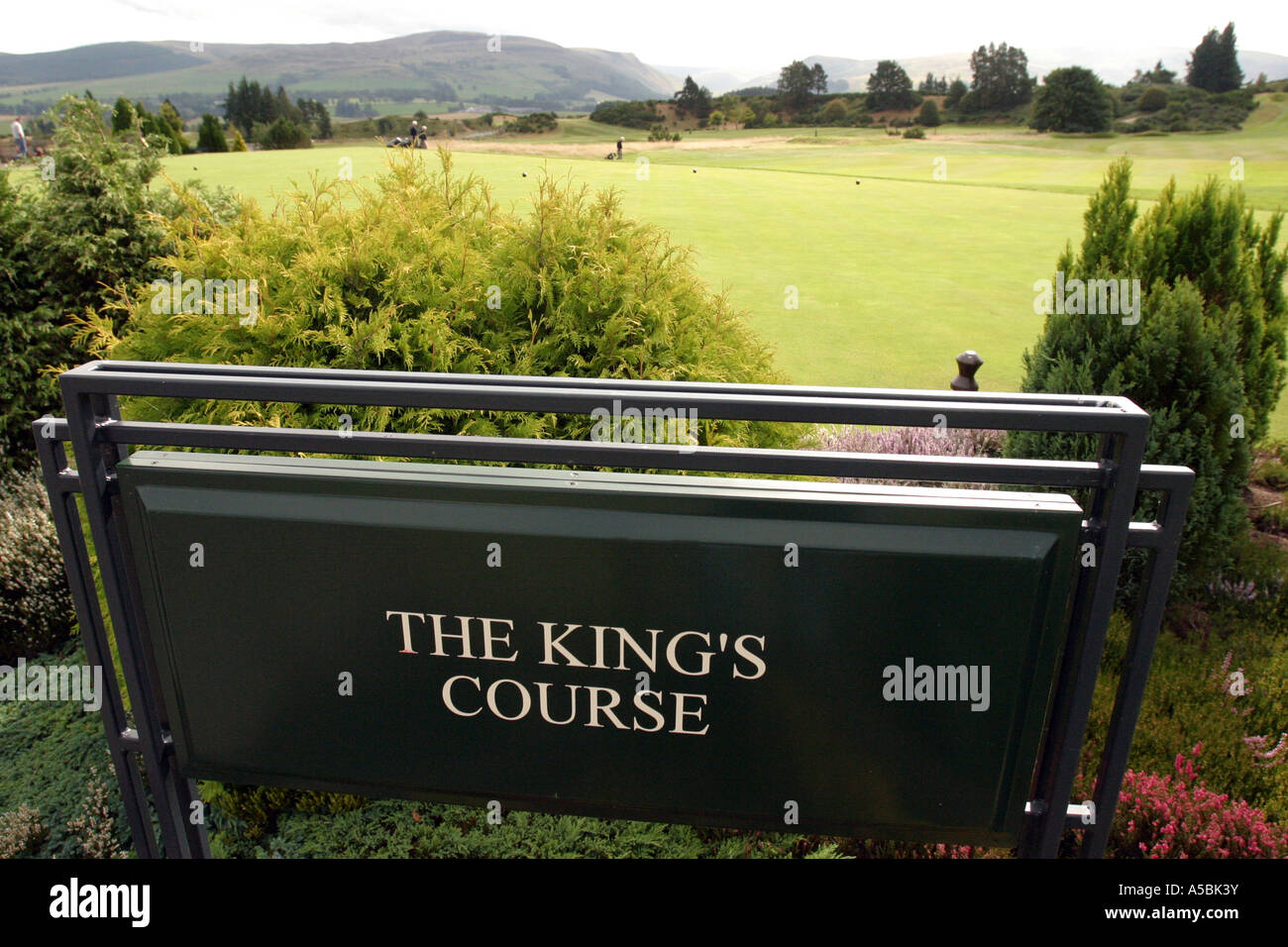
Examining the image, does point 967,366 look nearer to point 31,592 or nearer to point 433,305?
point 433,305

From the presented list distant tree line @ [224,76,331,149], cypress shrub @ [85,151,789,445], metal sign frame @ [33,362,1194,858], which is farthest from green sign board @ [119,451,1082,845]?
distant tree line @ [224,76,331,149]

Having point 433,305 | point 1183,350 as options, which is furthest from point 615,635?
point 1183,350

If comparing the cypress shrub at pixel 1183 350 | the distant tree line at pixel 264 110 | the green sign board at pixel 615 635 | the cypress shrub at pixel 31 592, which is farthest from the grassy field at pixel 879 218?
the distant tree line at pixel 264 110

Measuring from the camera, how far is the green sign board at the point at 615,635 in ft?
6.31

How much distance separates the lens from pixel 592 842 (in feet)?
10.8

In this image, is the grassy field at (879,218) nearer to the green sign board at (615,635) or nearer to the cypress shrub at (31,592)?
the green sign board at (615,635)

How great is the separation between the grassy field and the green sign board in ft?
8.13

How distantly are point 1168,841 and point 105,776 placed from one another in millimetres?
4652

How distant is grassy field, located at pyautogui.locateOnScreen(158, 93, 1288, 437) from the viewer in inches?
424

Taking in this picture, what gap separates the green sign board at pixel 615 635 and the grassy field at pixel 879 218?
248 centimetres

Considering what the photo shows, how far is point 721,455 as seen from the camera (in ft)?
6.39

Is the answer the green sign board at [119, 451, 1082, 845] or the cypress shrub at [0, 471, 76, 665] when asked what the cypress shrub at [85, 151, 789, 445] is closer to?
the green sign board at [119, 451, 1082, 845]

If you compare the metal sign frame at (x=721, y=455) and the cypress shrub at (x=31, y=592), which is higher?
the metal sign frame at (x=721, y=455)
